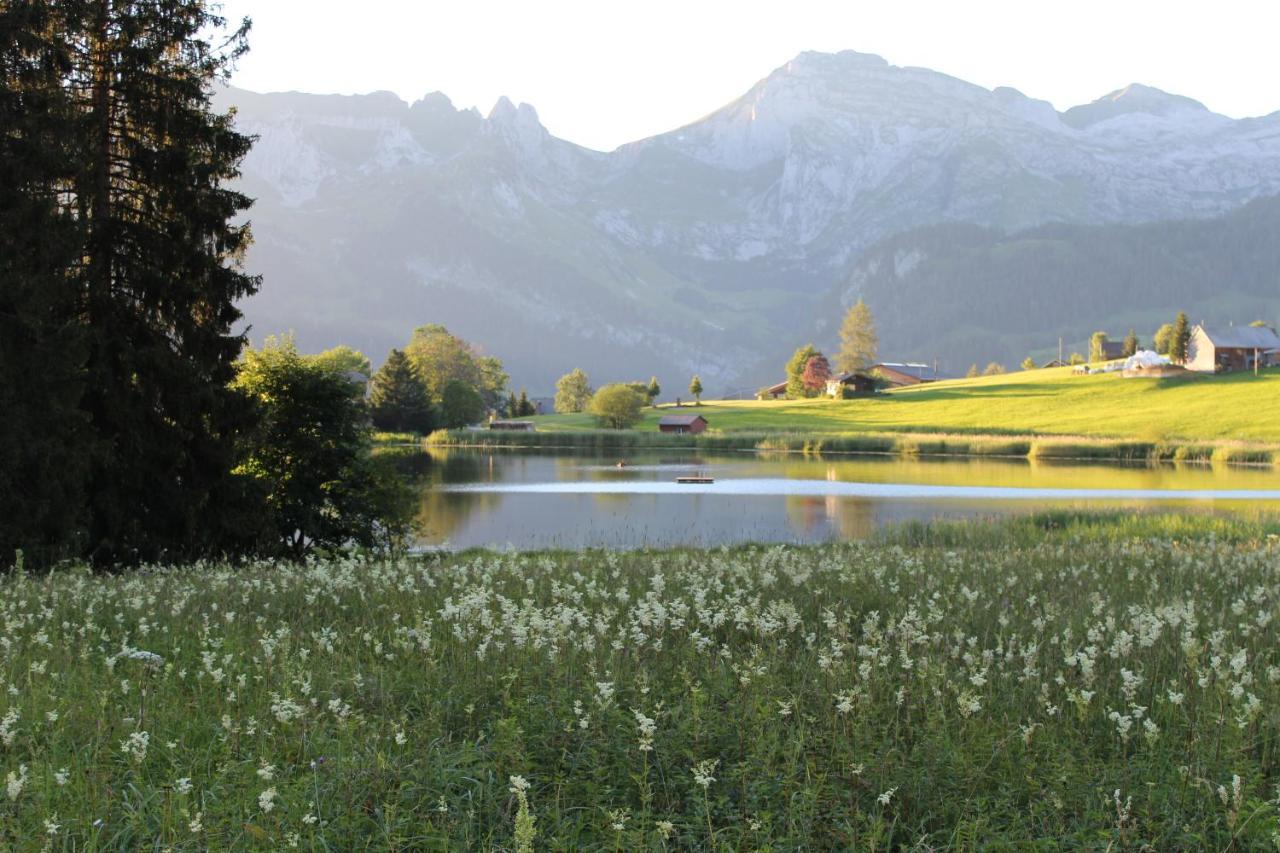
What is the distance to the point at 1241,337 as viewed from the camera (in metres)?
143

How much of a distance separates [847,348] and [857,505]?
14696 centimetres

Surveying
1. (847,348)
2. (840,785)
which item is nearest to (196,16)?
(840,785)

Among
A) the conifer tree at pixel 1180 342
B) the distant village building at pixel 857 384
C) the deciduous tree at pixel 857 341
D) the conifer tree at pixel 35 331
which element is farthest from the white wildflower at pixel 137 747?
the deciduous tree at pixel 857 341

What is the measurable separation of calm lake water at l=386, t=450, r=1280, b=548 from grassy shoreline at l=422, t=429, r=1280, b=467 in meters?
5.47

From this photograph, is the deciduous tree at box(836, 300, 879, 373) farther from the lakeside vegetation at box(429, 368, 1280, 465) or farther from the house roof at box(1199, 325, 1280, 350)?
the house roof at box(1199, 325, 1280, 350)

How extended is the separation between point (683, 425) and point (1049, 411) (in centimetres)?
4260

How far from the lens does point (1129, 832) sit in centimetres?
518

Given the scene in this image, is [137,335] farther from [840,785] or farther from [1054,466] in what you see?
[1054,466]

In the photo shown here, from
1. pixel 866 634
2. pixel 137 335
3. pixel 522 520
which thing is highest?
pixel 137 335

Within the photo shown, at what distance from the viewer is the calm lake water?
131 ft

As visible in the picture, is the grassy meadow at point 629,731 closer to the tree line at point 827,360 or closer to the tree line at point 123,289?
the tree line at point 123,289

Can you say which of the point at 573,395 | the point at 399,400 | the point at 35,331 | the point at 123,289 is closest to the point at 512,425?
the point at 399,400

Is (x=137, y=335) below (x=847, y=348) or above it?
below

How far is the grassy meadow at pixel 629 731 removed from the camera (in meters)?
5.23
